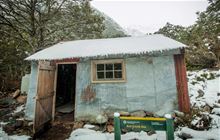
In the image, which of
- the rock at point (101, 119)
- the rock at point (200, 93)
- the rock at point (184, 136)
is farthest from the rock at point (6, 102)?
the rock at point (200, 93)

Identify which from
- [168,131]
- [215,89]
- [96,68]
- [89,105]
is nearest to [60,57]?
[96,68]

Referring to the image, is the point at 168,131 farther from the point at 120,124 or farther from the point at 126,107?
the point at 126,107

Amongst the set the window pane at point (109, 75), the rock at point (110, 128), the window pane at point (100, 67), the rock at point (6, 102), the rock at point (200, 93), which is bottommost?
the rock at point (110, 128)

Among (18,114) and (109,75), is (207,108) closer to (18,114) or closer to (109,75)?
(109,75)

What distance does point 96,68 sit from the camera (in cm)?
574

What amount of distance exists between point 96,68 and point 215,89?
20.0 ft

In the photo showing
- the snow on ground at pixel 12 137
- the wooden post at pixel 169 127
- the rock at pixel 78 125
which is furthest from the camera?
the rock at pixel 78 125

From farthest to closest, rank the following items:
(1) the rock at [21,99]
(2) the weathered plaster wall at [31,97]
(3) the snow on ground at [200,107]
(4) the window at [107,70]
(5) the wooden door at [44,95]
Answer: (1) the rock at [21,99], (2) the weathered plaster wall at [31,97], (4) the window at [107,70], (5) the wooden door at [44,95], (3) the snow on ground at [200,107]

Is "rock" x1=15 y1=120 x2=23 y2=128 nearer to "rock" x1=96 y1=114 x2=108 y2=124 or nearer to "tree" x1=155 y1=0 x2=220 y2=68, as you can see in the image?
"rock" x1=96 y1=114 x2=108 y2=124

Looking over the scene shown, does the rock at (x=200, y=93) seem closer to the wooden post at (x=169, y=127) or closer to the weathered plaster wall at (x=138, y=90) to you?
Answer: the weathered plaster wall at (x=138, y=90)

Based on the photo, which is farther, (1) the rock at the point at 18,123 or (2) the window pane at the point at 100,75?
(2) the window pane at the point at 100,75

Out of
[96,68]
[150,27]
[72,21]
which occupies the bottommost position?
[96,68]

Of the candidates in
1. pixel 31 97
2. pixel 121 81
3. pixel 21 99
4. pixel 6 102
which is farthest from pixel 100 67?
pixel 6 102

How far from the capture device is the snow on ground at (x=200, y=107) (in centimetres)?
397
